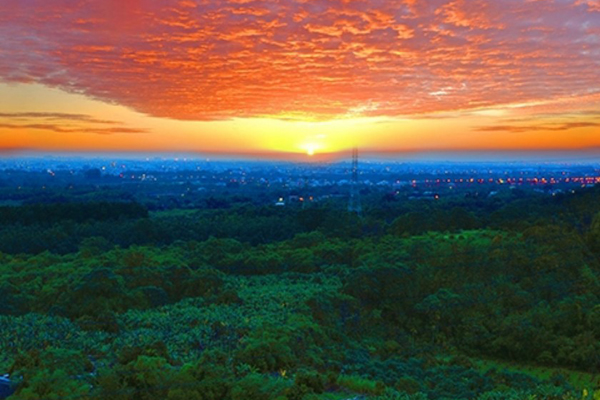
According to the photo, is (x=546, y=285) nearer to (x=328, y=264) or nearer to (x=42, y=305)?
(x=328, y=264)

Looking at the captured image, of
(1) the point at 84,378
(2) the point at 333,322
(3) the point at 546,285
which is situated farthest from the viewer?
(3) the point at 546,285

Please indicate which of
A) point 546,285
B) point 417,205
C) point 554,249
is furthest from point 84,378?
point 417,205

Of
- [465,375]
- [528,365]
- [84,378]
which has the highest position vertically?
[84,378]

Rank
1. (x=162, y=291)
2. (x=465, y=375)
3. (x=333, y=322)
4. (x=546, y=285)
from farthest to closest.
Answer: (x=546, y=285)
(x=162, y=291)
(x=333, y=322)
(x=465, y=375)

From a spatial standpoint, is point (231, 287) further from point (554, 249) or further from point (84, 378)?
point (554, 249)

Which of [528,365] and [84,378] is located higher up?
[84,378]

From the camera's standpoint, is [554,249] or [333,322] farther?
[554,249]
